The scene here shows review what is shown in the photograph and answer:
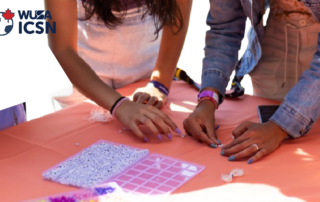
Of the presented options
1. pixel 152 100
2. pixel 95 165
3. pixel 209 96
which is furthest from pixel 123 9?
pixel 95 165

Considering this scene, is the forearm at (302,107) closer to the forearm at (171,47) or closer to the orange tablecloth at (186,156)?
the orange tablecloth at (186,156)

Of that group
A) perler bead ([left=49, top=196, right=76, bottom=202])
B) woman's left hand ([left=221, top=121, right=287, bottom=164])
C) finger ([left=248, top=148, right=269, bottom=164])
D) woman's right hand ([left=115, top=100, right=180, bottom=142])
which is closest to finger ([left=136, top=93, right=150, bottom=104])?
woman's right hand ([left=115, top=100, right=180, bottom=142])

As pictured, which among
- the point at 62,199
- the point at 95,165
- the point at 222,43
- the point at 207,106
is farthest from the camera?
the point at 222,43

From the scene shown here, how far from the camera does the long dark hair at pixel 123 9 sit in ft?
5.26

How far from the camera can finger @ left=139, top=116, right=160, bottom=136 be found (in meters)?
1.40

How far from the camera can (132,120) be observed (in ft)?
4.73

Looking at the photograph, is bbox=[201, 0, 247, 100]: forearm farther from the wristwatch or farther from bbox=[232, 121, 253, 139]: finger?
bbox=[232, 121, 253, 139]: finger

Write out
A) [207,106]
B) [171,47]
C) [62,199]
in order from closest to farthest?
1. [62,199]
2. [207,106]
3. [171,47]

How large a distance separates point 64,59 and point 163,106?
0.35m

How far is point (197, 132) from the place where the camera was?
54.9 inches

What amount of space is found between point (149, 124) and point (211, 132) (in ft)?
0.57

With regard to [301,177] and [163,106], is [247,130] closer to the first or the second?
[301,177]

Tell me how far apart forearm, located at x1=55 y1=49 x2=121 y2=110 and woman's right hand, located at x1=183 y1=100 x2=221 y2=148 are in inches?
10.0

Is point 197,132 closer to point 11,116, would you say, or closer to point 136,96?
point 136,96
